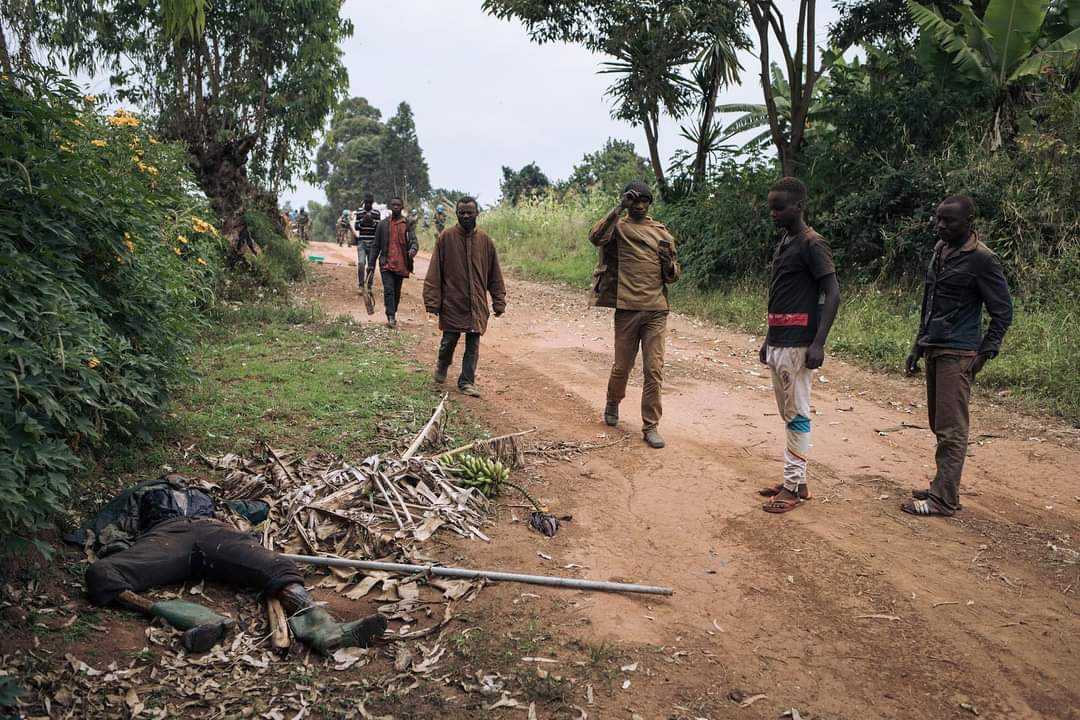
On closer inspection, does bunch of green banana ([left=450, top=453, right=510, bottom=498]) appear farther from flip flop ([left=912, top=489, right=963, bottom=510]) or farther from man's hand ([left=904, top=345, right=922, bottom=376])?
man's hand ([left=904, top=345, right=922, bottom=376])

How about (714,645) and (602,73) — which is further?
(602,73)

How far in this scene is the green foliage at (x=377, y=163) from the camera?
46375mm

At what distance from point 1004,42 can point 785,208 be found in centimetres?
953

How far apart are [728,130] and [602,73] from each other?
10.9ft

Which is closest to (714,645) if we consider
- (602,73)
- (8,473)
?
(8,473)

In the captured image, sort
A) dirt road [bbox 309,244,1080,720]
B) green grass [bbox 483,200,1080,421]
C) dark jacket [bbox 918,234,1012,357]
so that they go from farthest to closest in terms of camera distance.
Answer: green grass [bbox 483,200,1080,421]
dark jacket [bbox 918,234,1012,357]
dirt road [bbox 309,244,1080,720]

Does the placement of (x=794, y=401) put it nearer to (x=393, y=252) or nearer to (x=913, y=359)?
(x=913, y=359)

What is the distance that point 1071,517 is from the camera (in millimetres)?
5496

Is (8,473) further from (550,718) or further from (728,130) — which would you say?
(728,130)

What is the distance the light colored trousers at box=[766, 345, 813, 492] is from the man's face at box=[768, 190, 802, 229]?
2.71 ft

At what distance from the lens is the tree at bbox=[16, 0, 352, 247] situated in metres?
14.0

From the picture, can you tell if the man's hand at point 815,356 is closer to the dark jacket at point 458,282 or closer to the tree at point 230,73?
the dark jacket at point 458,282

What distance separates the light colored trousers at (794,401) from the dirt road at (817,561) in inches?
11.4

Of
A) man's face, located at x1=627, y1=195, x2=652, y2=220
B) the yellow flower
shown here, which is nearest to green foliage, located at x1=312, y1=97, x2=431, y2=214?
the yellow flower
